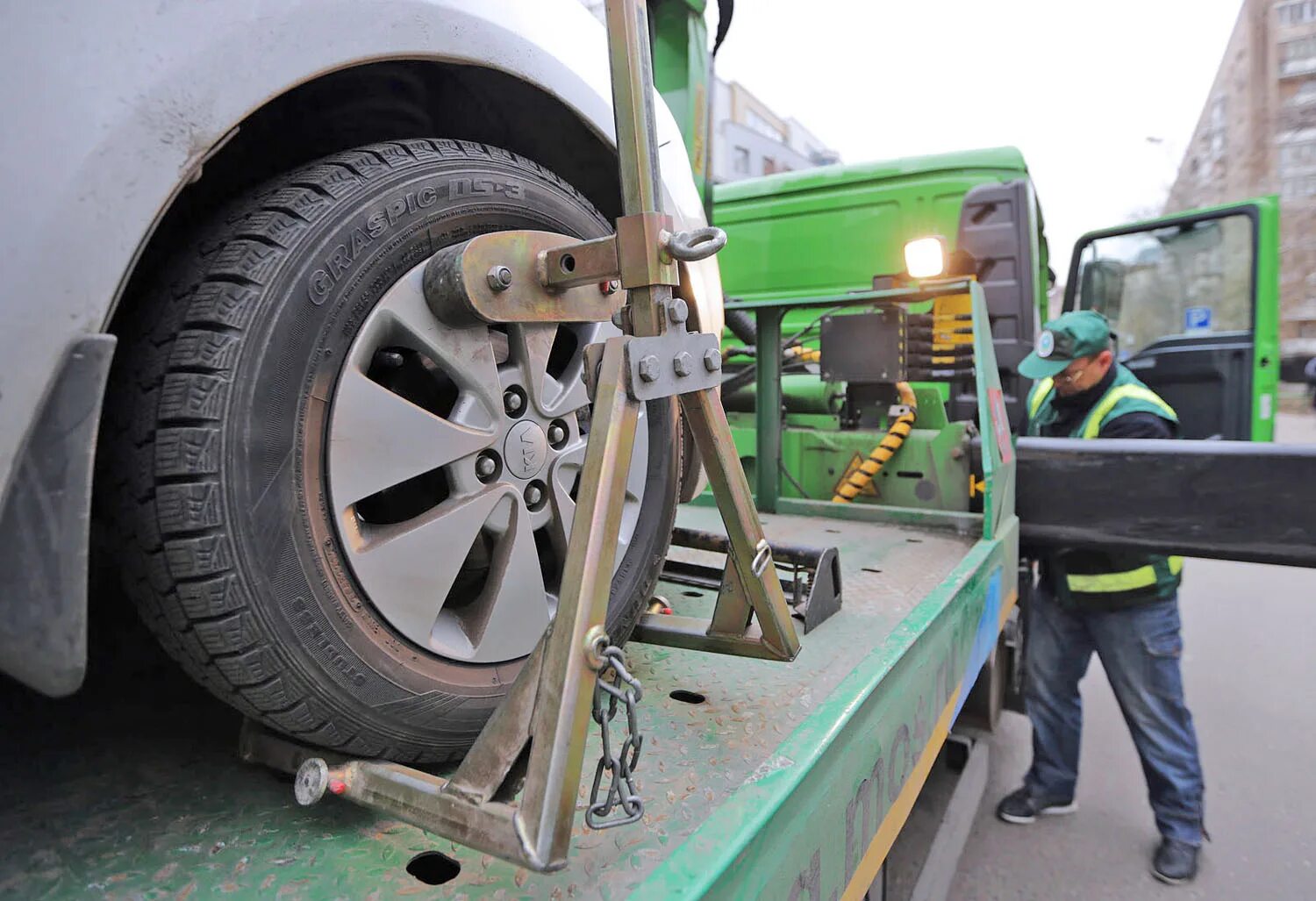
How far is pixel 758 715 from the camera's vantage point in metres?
1.38

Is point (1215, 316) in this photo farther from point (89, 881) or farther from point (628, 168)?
point (89, 881)

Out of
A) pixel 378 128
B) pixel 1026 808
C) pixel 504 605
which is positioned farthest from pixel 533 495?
pixel 1026 808

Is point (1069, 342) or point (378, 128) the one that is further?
point (1069, 342)

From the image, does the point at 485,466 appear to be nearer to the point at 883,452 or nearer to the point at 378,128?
the point at 378,128

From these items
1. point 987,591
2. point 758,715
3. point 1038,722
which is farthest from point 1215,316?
point 758,715

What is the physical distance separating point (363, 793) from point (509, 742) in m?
0.22

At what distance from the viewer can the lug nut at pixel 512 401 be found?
123 centimetres

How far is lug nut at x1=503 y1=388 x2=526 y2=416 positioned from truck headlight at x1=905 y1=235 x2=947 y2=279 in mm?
2087

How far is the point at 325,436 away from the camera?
1045 mm

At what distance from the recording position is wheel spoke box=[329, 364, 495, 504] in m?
1.05

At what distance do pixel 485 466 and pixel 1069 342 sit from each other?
2626 millimetres

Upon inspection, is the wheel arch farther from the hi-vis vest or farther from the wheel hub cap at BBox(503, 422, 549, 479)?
the hi-vis vest

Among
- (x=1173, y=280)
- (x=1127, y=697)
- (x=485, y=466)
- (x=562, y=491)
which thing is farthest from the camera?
(x=1173, y=280)

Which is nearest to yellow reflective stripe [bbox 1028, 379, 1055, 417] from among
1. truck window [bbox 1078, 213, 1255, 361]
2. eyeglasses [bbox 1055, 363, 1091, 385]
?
eyeglasses [bbox 1055, 363, 1091, 385]
